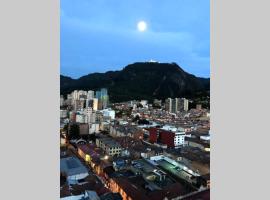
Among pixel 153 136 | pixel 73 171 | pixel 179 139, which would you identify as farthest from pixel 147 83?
pixel 73 171

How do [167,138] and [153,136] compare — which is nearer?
[167,138]

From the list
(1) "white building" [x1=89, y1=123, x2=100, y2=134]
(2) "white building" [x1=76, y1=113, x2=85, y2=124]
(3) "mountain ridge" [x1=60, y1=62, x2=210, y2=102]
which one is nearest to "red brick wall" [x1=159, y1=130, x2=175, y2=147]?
(1) "white building" [x1=89, y1=123, x2=100, y2=134]

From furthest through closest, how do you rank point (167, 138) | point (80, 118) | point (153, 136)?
point (80, 118) → point (153, 136) → point (167, 138)

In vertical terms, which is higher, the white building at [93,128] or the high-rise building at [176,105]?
the high-rise building at [176,105]

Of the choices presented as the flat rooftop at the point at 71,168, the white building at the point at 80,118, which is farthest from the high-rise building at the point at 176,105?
the flat rooftop at the point at 71,168

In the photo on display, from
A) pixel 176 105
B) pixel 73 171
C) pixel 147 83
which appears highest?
pixel 147 83

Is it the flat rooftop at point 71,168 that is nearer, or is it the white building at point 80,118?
the flat rooftop at point 71,168

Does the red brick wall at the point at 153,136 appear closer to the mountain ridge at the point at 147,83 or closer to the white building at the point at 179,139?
the white building at the point at 179,139

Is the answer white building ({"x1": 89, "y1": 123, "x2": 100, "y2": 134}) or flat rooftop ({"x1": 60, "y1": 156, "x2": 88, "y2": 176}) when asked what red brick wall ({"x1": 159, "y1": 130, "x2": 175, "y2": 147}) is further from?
flat rooftop ({"x1": 60, "y1": 156, "x2": 88, "y2": 176})

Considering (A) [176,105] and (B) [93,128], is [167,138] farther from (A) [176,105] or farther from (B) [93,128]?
(A) [176,105]

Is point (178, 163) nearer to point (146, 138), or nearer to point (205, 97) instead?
point (146, 138)

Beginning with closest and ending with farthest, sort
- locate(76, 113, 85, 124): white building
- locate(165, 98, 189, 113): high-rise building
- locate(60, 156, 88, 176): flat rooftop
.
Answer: locate(60, 156, 88, 176): flat rooftop, locate(76, 113, 85, 124): white building, locate(165, 98, 189, 113): high-rise building

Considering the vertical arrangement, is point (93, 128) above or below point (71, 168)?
above
